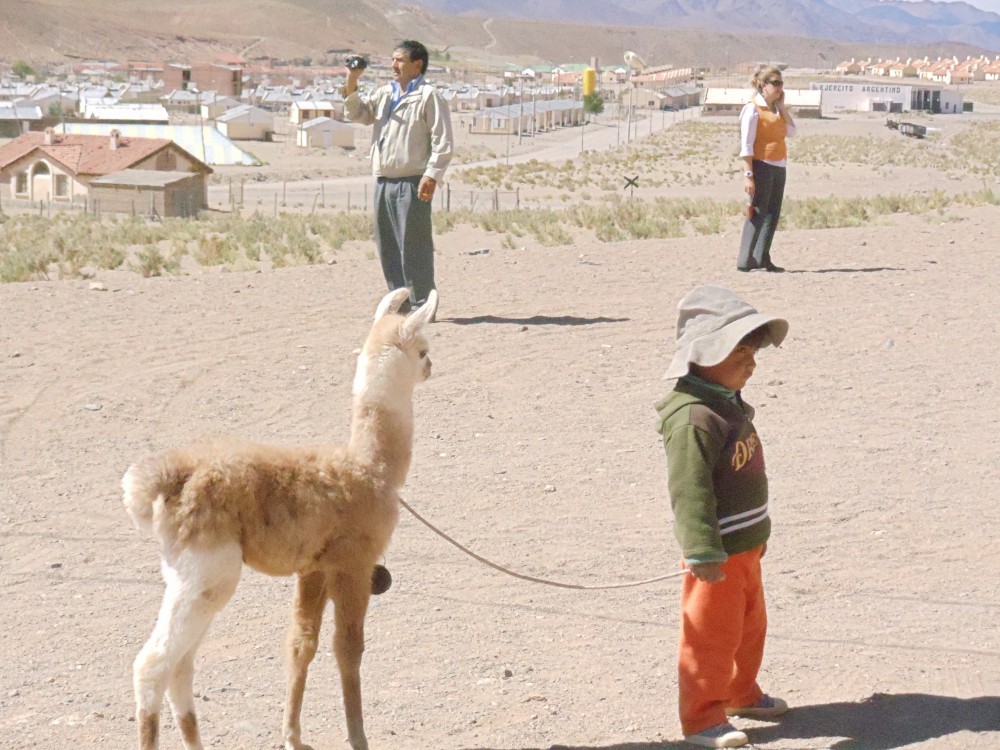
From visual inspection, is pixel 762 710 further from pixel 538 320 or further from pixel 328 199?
pixel 328 199

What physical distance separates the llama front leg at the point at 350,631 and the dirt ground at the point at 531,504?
33 cm

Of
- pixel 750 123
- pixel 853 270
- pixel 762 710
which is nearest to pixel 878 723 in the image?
pixel 762 710

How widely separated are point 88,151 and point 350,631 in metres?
52.0

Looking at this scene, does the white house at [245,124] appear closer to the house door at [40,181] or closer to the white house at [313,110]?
the white house at [313,110]

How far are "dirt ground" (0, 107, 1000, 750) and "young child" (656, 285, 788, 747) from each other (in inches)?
9.7

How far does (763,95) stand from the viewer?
1232 centimetres

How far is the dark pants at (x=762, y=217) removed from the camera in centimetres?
1259

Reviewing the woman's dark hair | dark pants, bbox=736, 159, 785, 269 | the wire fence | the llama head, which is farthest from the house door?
the llama head

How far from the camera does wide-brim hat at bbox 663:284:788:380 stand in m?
3.98

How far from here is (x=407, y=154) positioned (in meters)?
9.80

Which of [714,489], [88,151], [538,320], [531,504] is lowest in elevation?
[88,151]

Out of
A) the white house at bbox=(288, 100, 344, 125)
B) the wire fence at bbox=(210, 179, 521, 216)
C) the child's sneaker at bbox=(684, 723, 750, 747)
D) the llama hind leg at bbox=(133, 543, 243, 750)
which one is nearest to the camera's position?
the llama hind leg at bbox=(133, 543, 243, 750)

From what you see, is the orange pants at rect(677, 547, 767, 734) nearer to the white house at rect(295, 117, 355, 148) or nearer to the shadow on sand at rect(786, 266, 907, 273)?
the shadow on sand at rect(786, 266, 907, 273)

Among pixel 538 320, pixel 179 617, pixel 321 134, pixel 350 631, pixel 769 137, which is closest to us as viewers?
pixel 179 617
